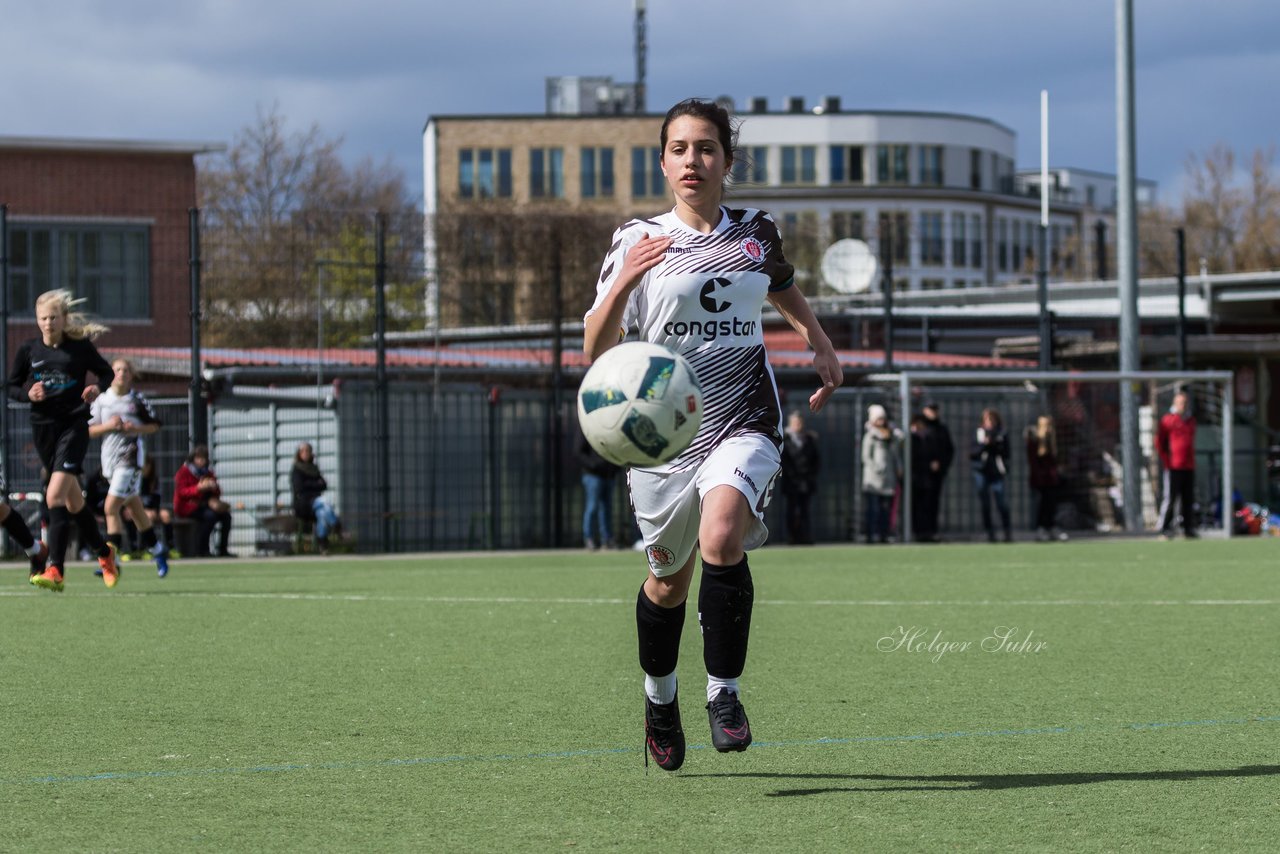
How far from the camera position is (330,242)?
22.8 m

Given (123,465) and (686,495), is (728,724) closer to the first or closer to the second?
(686,495)

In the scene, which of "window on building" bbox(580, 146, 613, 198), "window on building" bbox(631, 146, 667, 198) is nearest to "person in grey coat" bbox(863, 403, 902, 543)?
"window on building" bbox(631, 146, 667, 198)

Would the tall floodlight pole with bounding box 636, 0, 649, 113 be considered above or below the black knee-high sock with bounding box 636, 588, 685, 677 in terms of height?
above

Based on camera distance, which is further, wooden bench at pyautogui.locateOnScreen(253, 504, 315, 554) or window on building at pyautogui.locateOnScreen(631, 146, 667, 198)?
window on building at pyautogui.locateOnScreen(631, 146, 667, 198)

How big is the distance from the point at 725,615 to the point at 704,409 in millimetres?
626

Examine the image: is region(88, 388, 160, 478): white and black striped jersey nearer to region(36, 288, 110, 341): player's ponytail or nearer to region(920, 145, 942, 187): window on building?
region(36, 288, 110, 341): player's ponytail

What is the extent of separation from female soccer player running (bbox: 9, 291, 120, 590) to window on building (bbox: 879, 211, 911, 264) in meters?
14.5

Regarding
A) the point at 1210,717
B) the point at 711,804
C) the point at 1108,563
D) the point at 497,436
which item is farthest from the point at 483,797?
the point at 497,436

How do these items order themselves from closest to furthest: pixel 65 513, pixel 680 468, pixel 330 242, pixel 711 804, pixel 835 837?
pixel 835 837
pixel 711 804
pixel 680 468
pixel 65 513
pixel 330 242

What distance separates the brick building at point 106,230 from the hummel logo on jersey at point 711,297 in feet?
55.6

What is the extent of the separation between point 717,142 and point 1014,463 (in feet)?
67.7

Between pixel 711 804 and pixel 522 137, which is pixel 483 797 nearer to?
pixel 711 804

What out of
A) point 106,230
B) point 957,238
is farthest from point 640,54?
point 106,230

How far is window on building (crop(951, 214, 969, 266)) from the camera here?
98306 mm
